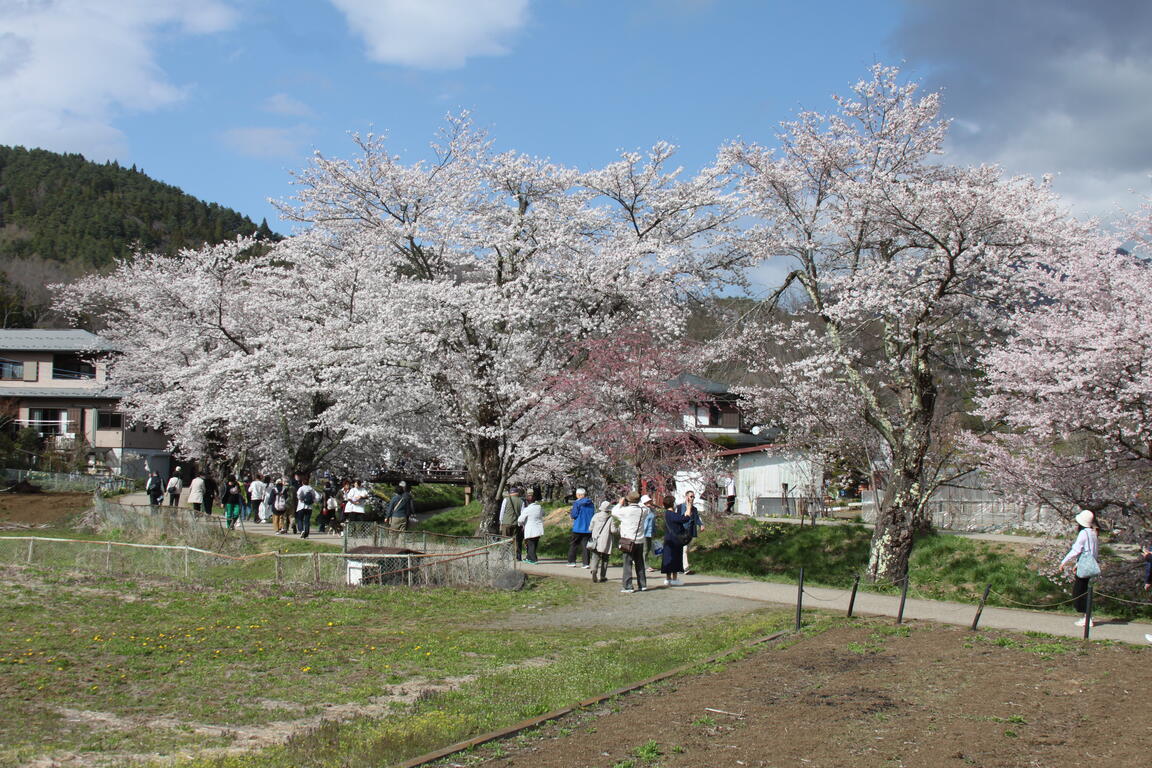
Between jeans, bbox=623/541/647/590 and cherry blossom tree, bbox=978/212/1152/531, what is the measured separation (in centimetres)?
708

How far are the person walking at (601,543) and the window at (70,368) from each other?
45378mm

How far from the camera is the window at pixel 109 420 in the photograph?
52.3 meters

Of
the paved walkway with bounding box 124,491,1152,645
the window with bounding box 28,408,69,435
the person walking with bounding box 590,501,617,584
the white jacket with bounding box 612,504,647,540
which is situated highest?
the window with bounding box 28,408,69,435

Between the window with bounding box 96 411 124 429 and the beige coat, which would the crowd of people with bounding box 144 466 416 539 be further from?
the window with bounding box 96 411 124 429

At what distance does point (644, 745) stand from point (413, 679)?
3.36 metres

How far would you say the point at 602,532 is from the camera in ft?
54.6

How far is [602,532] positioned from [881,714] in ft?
29.7

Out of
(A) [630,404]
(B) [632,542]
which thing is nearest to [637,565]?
(B) [632,542]

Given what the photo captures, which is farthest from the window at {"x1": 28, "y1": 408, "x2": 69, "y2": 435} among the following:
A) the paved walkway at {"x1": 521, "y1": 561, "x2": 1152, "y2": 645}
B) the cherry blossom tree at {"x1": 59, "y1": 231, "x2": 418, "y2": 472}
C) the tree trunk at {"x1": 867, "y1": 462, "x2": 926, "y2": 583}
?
the tree trunk at {"x1": 867, "y1": 462, "x2": 926, "y2": 583}

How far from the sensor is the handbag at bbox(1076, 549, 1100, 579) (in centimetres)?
1226

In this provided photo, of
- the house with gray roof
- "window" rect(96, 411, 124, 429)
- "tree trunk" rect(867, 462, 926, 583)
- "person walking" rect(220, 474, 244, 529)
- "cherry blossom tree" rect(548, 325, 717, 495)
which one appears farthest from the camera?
"window" rect(96, 411, 124, 429)

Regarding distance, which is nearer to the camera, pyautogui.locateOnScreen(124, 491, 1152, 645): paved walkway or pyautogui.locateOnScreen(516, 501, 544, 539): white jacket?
pyautogui.locateOnScreen(124, 491, 1152, 645): paved walkway

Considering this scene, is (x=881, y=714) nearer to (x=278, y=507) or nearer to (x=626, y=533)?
(x=626, y=533)

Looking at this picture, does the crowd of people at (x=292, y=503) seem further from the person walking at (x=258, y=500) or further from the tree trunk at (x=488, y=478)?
the tree trunk at (x=488, y=478)
